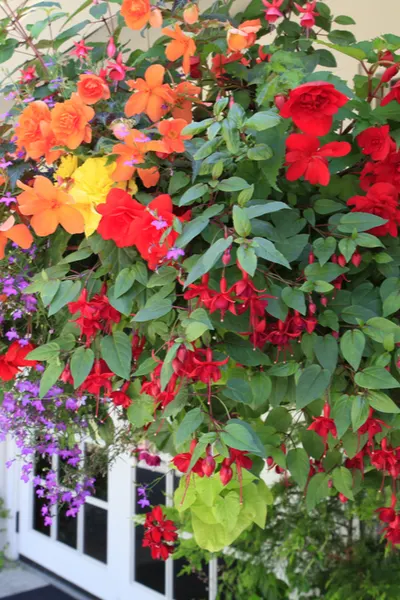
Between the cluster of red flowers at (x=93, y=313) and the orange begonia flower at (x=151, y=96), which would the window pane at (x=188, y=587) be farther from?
the orange begonia flower at (x=151, y=96)

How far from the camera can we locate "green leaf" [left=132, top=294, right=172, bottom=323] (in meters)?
0.51

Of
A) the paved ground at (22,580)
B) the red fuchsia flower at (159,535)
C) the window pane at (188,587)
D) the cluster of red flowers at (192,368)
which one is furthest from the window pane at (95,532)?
the cluster of red flowers at (192,368)

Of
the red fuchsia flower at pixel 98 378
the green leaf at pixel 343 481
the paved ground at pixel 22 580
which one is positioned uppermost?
the red fuchsia flower at pixel 98 378

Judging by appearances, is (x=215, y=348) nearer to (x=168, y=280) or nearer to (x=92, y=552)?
(x=168, y=280)

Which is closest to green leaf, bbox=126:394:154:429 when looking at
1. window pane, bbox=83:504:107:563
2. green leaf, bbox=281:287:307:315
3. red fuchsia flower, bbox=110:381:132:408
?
red fuchsia flower, bbox=110:381:132:408

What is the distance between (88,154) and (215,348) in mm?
221

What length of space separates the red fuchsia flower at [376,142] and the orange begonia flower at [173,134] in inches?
6.2

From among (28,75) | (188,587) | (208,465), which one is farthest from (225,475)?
(188,587)

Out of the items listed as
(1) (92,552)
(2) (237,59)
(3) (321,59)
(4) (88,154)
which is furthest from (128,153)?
(1) (92,552)

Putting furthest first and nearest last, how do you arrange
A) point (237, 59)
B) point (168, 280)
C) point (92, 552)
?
1. point (92, 552)
2. point (237, 59)
3. point (168, 280)

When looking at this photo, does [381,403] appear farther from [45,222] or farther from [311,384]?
[45,222]

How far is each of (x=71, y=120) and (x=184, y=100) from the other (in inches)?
4.4

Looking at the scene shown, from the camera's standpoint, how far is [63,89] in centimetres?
65

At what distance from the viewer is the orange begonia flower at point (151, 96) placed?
570 mm
